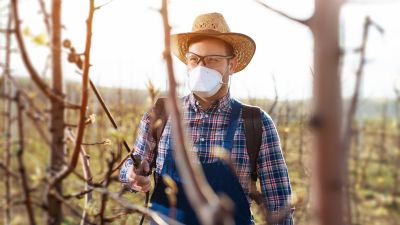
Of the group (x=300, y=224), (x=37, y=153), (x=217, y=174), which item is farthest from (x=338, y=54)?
(x=37, y=153)

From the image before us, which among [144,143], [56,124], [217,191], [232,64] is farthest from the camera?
[232,64]

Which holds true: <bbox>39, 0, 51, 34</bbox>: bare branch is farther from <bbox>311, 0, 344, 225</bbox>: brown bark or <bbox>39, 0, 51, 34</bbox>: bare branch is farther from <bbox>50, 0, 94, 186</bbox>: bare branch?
<bbox>311, 0, 344, 225</bbox>: brown bark

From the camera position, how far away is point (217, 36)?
2754 mm

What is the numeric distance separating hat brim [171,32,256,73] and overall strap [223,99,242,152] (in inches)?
15.8

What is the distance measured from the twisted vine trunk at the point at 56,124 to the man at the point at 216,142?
4.38 ft

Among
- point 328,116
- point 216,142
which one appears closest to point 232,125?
point 216,142

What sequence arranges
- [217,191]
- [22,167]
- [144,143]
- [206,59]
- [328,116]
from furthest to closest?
[206,59] → [144,143] → [217,191] → [22,167] → [328,116]

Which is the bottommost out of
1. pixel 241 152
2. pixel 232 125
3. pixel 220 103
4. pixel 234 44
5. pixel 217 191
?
pixel 217 191

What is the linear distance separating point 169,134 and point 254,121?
1.41ft

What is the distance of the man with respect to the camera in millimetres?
2457

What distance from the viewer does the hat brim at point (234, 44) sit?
2.77 meters

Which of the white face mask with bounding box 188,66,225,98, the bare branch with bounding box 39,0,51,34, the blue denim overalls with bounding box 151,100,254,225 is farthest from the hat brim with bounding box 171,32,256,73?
the bare branch with bounding box 39,0,51,34

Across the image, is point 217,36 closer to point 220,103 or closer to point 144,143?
point 220,103

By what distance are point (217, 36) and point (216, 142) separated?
609 millimetres
